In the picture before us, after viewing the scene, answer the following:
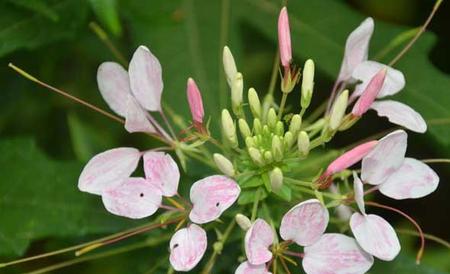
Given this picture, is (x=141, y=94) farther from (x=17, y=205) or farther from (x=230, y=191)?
(x=17, y=205)

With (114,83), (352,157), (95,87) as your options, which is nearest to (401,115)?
(352,157)

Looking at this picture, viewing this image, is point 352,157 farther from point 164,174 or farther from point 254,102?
point 164,174

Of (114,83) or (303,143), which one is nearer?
(303,143)

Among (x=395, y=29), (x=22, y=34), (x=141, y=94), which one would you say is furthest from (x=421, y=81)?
(x=22, y=34)

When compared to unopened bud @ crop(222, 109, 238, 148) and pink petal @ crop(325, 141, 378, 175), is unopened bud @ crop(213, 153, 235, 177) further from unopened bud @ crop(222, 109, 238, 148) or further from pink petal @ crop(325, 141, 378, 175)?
pink petal @ crop(325, 141, 378, 175)

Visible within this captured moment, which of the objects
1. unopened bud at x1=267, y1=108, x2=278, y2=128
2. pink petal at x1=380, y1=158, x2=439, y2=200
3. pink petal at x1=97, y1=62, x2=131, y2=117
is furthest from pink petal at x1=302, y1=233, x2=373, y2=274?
pink petal at x1=97, y1=62, x2=131, y2=117

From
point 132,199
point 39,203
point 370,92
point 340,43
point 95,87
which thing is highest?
point 370,92

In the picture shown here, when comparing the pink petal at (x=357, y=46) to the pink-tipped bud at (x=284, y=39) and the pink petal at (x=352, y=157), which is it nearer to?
the pink-tipped bud at (x=284, y=39)

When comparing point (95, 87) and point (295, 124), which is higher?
point (295, 124)
